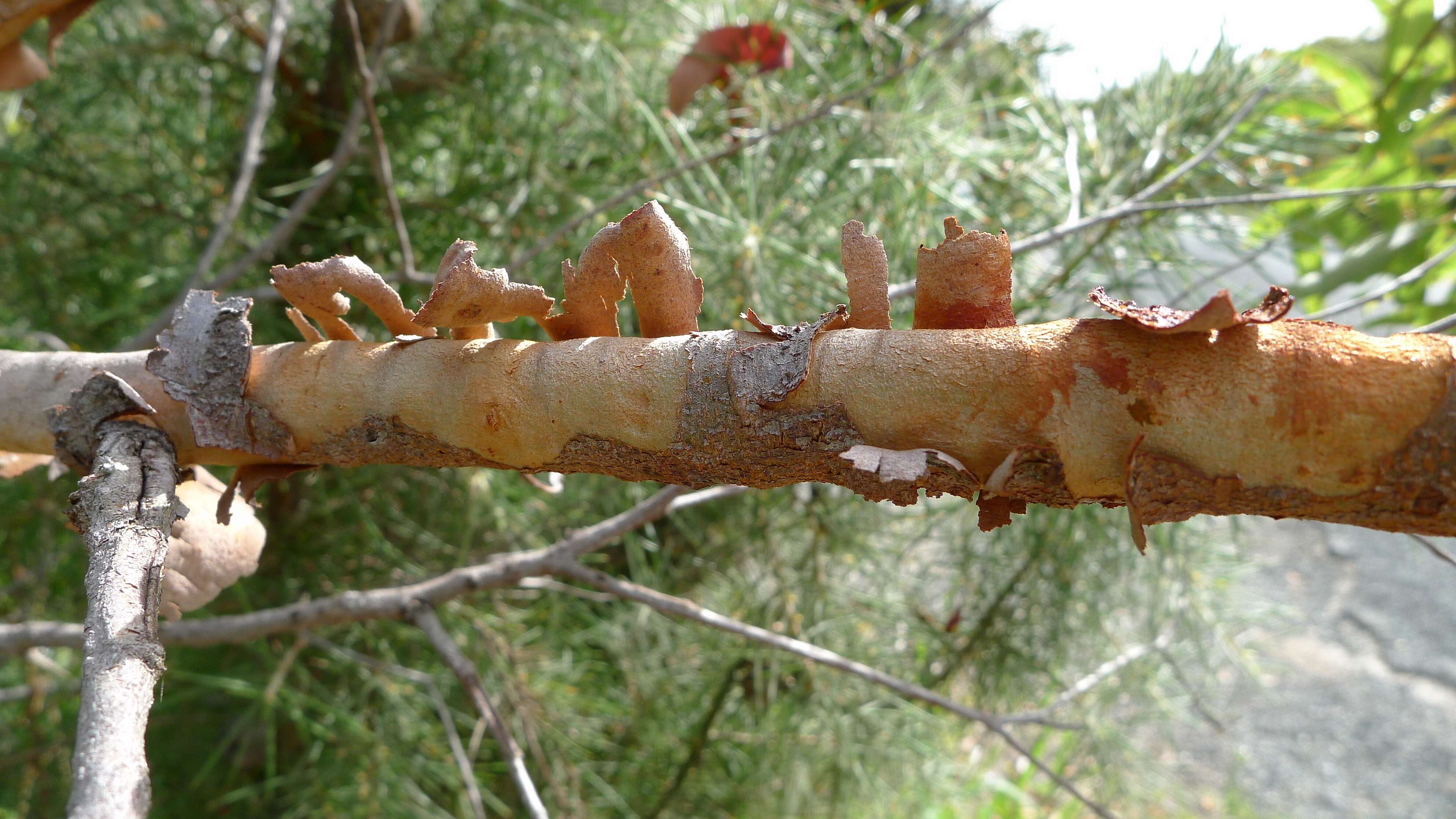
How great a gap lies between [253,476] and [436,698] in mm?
269

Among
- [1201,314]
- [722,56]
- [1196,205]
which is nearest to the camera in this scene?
[1201,314]

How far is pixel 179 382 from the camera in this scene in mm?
298

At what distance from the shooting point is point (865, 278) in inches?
10.7

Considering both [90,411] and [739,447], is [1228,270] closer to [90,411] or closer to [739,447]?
[739,447]

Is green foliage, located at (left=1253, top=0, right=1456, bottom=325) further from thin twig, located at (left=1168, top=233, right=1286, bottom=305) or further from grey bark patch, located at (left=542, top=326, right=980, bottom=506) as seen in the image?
grey bark patch, located at (left=542, top=326, right=980, bottom=506)

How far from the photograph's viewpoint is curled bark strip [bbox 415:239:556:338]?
27 centimetres

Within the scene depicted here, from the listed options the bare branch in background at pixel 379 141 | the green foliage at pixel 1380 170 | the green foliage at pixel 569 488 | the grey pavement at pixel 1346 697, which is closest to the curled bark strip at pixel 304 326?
the bare branch in background at pixel 379 141

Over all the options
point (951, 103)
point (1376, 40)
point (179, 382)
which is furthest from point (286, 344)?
point (1376, 40)

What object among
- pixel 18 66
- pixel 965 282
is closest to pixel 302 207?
pixel 18 66

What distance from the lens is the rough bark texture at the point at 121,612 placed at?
0.20 metres

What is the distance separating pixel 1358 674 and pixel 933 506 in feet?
4.24

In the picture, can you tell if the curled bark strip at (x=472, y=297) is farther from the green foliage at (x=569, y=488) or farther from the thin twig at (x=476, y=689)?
the green foliage at (x=569, y=488)

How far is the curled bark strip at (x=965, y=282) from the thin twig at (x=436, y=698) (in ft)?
1.23

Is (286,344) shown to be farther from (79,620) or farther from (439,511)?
(79,620)
